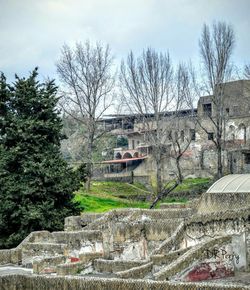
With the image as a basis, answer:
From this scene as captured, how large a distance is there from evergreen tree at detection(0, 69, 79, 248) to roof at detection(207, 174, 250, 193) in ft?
32.5

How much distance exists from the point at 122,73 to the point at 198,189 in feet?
39.4

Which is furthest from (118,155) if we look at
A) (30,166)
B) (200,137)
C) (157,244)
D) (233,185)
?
(157,244)

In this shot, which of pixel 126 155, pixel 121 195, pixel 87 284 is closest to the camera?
pixel 87 284

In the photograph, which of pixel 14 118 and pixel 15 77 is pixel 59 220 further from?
pixel 15 77

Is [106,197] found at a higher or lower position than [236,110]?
lower

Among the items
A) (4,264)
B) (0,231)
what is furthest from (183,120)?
(4,264)

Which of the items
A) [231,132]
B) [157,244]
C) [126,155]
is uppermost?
[231,132]

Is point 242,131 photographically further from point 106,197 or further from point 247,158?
point 106,197

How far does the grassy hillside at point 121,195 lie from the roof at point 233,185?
12958 mm

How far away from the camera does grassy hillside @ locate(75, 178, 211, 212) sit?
42.3m

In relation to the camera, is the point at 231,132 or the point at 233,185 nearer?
the point at 233,185

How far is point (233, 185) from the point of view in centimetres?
2738

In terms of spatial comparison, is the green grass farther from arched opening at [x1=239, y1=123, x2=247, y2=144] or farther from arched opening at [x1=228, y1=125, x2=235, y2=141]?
arched opening at [x1=239, y1=123, x2=247, y2=144]

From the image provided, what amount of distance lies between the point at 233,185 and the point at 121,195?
67.4 ft
